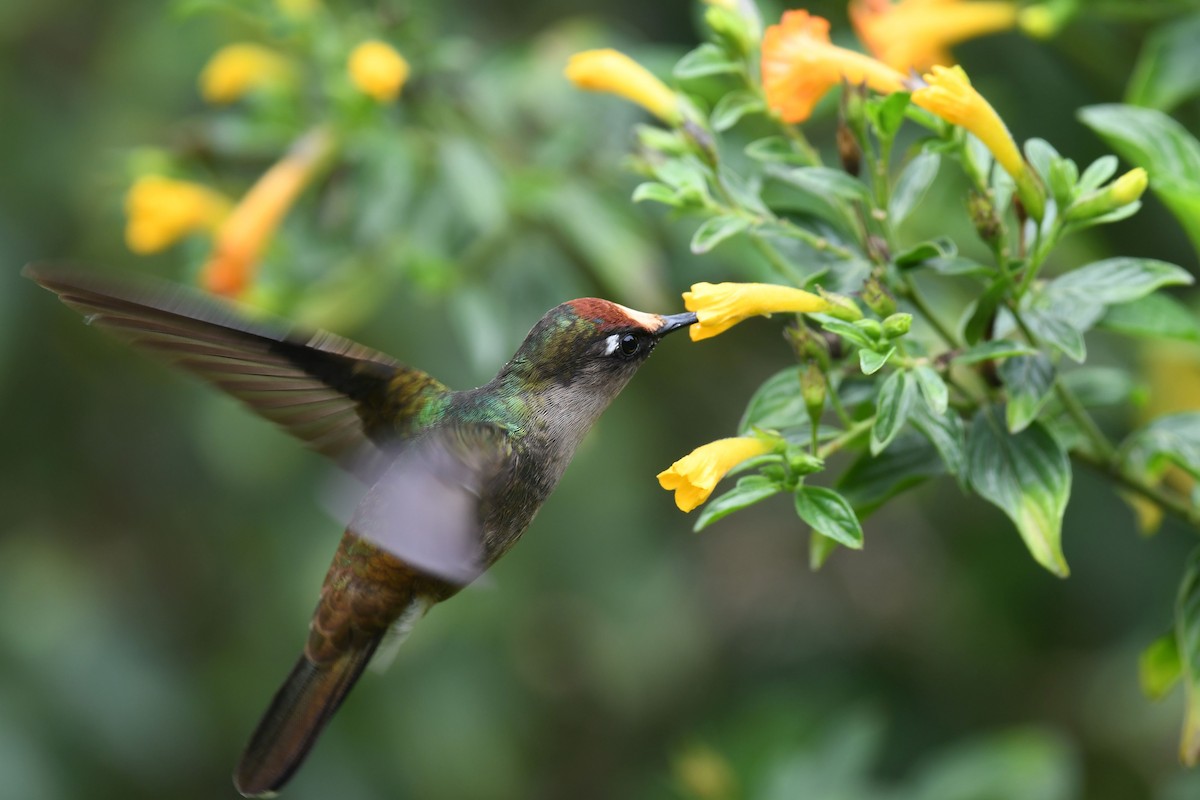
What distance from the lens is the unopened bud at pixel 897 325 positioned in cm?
146

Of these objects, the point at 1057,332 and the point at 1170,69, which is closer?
the point at 1057,332

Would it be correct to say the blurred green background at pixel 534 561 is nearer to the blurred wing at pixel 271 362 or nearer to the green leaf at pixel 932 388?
the blurred wing at pixel 271 362

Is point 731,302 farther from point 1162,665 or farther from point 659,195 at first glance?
point 1162,665

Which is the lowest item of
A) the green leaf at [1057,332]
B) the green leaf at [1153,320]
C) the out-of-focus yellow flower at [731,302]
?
the green leaf at [1153,320]

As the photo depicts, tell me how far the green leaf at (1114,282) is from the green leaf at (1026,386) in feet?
0.30

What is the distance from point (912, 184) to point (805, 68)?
0.70ft

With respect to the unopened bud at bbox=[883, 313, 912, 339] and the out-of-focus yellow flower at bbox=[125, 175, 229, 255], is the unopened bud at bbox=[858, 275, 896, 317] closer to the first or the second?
the unopened bud at bbox=[883, 313, 912, 339]

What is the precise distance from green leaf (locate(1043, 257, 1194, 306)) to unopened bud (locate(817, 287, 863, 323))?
295 millimetres

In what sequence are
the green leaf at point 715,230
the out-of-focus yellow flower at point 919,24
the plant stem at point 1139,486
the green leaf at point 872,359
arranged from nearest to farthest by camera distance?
Answer: the green leaf at point 872,359, the green leaf at point 715,230, the plant stem at point 1139,486, the out-of-focus yellow flower at point 919,24

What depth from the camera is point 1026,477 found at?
1.61 meters

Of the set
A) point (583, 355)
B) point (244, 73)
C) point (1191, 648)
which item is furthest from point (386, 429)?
point (244, 73)

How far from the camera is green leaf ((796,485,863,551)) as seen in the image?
4.73 feet

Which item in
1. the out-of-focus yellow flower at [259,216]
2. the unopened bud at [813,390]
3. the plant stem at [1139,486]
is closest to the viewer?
the unopened bud at [813,390]

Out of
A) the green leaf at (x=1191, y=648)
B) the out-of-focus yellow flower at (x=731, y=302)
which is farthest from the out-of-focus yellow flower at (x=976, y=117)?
the green leaf at (x=1191, y=648)
